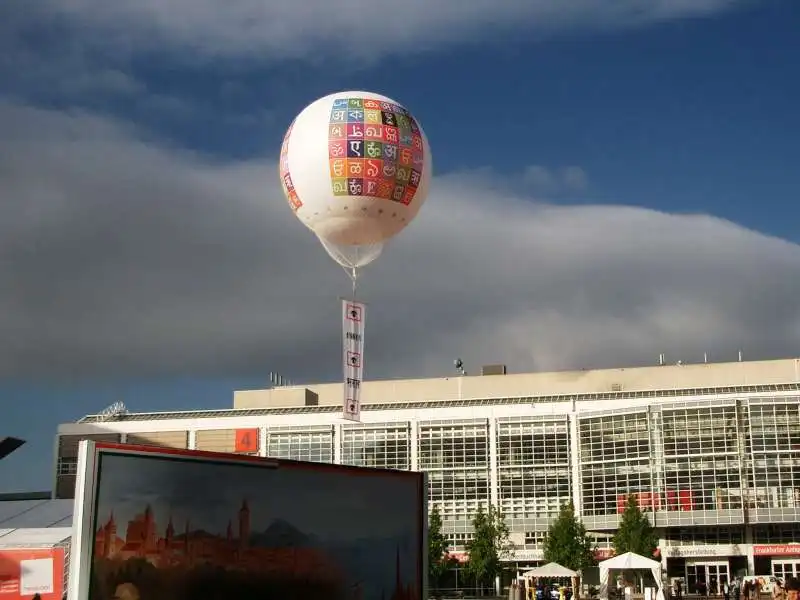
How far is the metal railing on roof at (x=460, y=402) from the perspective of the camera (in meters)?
99.3

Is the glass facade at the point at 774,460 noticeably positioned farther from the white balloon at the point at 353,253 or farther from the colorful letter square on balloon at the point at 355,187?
the colorful letter square on balloon at the point at 355,187

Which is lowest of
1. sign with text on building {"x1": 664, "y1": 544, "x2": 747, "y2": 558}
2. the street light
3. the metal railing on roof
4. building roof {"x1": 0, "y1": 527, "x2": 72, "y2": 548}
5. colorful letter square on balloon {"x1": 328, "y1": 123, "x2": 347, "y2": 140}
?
building roof {"x1": 0, "y1": 527, "x2": 72, "y2": 548}

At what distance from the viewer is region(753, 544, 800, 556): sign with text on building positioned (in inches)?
3548

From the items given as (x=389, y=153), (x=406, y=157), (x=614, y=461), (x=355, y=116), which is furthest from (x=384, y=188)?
(x=614, y=461)

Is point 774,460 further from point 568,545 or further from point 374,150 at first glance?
point 374,150

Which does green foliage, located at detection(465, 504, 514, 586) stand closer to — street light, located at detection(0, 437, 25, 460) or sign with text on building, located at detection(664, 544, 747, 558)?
sign with text on building, located at detection(664, 544, 747, 558)

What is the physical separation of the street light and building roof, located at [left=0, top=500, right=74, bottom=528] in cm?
242

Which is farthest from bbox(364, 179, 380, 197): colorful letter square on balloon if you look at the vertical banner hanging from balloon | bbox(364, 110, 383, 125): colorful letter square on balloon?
the vertical banner hanging from balloon

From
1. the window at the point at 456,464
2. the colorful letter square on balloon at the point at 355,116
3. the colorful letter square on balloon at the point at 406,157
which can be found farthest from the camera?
the window at the point at 456,464

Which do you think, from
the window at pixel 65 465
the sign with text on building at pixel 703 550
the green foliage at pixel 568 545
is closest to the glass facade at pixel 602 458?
the sign with text on building at pixel 703 550

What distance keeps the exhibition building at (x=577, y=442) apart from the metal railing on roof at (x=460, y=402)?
132mm

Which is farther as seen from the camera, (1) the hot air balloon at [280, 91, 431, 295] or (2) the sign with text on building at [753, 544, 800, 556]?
(2) the sign with text on building at [753, 544, 800, 556]

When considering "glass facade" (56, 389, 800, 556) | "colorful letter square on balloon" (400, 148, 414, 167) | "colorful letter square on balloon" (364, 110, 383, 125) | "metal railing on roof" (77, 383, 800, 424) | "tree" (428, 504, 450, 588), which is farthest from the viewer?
"metal railing on roof" (77, 383, 800, 424)

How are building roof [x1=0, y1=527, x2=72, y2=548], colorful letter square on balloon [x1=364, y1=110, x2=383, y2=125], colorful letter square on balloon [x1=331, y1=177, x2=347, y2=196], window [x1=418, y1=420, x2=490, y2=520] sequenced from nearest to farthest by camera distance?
1. colorful letter square on balloon [x1=331, y1=177, x2=347, y2=196]
2. colorful letter square on balloon [x1=364, y1=110, x2=383, y2=125]
3. building roof [x1=0, y1=527, x2=72, y2=548]
4. window [x1=418, y1=420, x2=490, y2=520]
